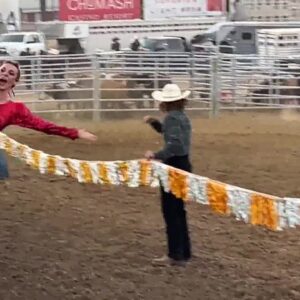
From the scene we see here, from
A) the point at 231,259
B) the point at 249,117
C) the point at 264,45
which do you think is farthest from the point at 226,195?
the point at 264,45

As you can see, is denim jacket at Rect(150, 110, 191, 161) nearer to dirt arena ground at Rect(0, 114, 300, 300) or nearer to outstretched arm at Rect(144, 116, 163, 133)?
outstretched arm at Rect(144, 116, 163, 133)

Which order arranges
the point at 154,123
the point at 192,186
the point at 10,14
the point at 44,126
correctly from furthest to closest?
the point at 10,14 < the point at 44,126 < the point at 154,123 < the point at 192,186

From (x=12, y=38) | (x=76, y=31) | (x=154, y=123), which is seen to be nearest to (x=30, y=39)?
(x=12, y=38)

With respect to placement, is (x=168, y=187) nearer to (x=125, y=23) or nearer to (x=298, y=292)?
(x=298, y=292)

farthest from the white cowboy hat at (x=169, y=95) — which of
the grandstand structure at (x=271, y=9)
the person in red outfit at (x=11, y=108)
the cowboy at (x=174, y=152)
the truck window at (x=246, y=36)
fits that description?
the grandstand structure at (x=271, y=9)

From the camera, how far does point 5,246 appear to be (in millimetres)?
7066

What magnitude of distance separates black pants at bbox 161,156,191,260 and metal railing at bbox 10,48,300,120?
10.3 meters

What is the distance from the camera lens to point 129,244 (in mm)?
7133

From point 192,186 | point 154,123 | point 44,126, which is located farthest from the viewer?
point 44,126

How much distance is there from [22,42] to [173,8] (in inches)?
287

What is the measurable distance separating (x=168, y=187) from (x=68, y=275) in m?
0.88

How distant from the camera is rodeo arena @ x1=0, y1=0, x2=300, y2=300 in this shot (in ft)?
19.4

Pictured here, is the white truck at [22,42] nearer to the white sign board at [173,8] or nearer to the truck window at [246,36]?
the white sign board at [173,8]

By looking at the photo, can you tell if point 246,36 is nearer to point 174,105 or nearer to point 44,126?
point 44,126
